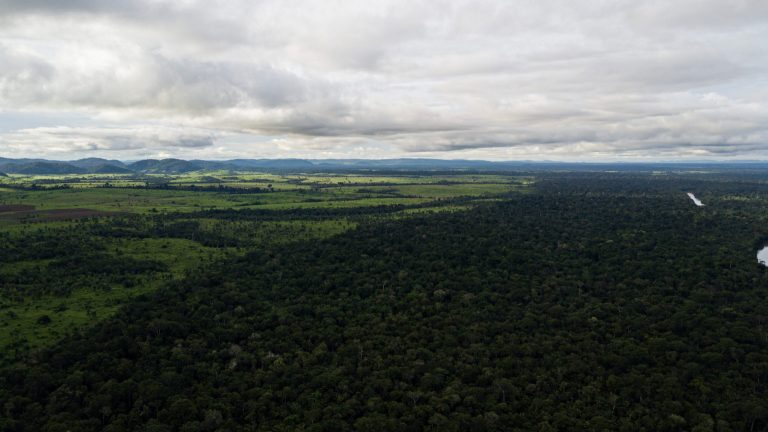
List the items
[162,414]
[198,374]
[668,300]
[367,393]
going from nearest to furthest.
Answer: [162,414] → [367,393] → [198,374] → [668,300]

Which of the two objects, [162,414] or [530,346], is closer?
[162,414]

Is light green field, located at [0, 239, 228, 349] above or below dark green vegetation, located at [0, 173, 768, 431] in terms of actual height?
above

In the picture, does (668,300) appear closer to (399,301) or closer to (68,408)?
(399,301)

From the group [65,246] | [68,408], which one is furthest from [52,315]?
[65,246]

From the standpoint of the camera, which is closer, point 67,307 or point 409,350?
point 409,350

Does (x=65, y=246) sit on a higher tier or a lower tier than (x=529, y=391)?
higher

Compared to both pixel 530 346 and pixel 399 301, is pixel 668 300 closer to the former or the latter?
pixel 530 346

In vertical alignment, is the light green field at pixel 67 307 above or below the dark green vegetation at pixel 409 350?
above

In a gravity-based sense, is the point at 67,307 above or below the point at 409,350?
above

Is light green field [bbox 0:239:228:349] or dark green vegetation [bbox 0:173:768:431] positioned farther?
light green field [bbox 0:239:228:349]

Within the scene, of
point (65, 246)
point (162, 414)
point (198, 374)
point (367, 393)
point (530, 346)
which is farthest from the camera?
point (65, 246)

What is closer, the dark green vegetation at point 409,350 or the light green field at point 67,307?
the dark green vegetation at point 409,350
